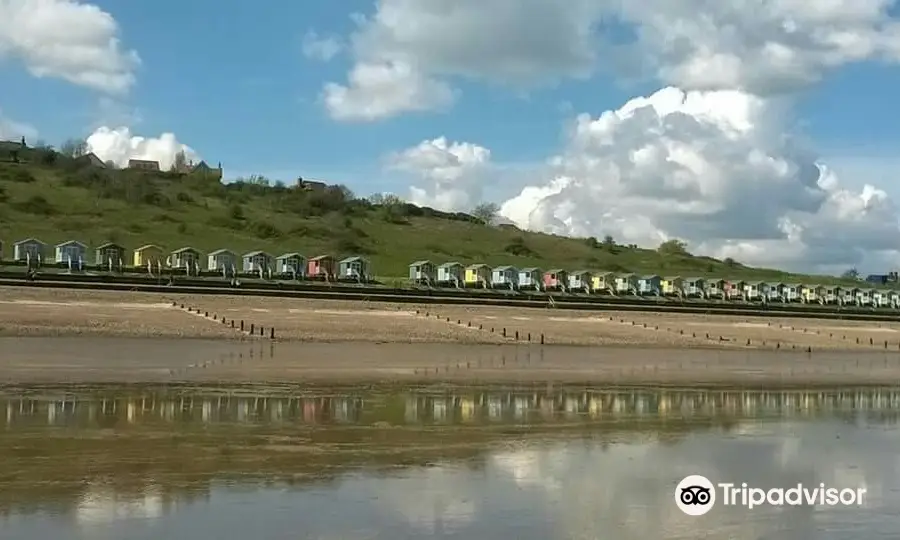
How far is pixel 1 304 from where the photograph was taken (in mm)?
49031

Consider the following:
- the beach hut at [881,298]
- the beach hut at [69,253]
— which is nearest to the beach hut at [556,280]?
the beach hut at [69,253]

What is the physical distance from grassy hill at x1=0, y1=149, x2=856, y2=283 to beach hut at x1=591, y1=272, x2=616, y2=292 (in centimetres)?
1948

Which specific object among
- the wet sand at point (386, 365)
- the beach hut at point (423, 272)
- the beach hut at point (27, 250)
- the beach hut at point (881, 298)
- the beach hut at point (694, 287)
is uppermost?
the beach hut at point (27, 250)

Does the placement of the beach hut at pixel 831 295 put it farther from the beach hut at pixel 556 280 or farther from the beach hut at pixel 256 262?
the beach hut at pixel 256 262

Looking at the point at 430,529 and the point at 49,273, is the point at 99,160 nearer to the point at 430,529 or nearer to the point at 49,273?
the point at 49,273

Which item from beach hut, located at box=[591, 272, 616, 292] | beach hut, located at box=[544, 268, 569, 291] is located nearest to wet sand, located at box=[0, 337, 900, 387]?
beach hut, located at box=[544, 268, 569, 291]

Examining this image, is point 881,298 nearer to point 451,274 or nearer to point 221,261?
point 451,274

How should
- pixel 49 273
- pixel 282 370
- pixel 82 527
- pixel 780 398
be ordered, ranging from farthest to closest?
pixel 49 273
pixel 282 370
pixel 780 398
pixel 82 527

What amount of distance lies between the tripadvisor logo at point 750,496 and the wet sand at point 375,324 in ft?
109

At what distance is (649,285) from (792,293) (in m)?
23.3

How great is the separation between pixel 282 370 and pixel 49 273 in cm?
4062

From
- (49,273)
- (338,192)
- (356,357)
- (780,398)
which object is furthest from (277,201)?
(780,398)

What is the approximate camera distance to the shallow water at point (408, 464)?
12234 mm

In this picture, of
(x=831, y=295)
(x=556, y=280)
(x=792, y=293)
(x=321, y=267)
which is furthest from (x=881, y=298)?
(x=321, y=267)
